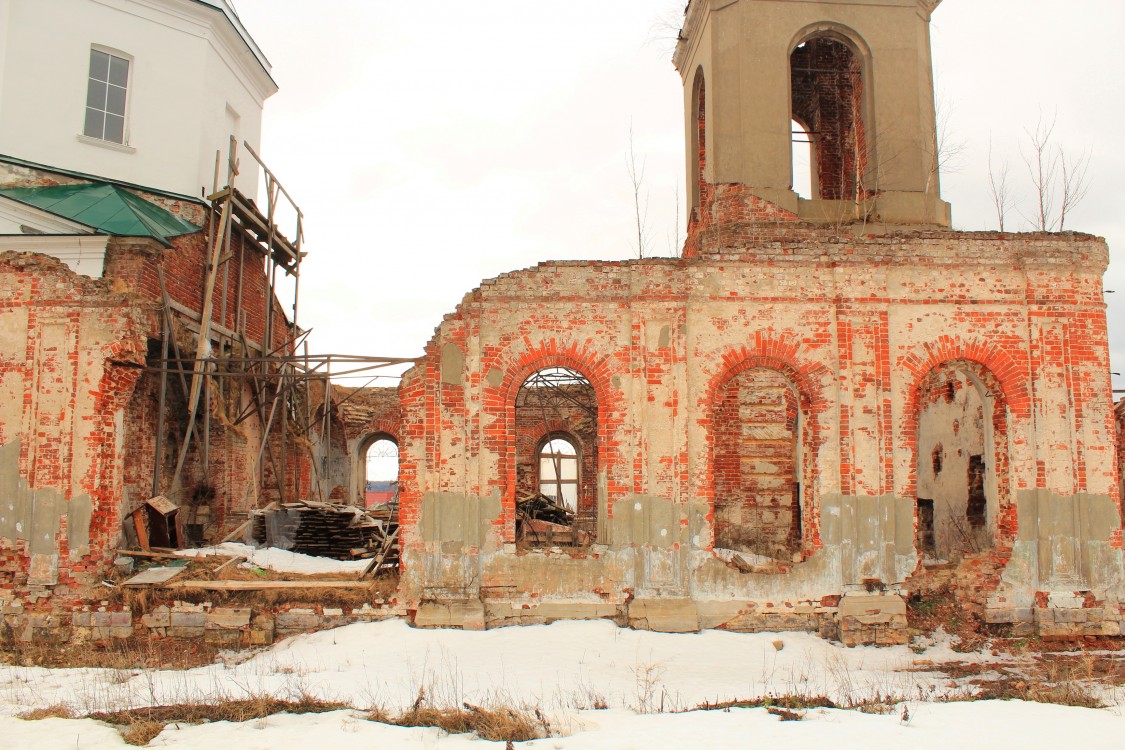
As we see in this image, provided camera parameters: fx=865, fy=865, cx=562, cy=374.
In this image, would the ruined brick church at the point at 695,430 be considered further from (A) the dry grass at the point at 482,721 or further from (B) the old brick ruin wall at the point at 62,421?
(A) the dry grass at the point at 482,721

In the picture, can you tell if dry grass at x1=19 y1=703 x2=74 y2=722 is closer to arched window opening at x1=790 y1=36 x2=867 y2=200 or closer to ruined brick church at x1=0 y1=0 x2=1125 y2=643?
ruined brick church at x1=0 y1=0 x2=1125 y2=643

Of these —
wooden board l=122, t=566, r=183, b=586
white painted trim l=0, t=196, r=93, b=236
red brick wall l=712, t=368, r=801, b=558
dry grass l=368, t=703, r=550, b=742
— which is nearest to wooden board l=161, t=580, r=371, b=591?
wooden board l=122, t=566, r=183, b=586

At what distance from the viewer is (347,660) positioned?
905cm

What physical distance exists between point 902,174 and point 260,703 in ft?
39.7

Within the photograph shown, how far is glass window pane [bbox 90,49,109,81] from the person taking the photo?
15.3 m

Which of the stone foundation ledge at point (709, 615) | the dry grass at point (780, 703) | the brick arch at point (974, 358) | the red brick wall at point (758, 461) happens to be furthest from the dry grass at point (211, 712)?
the brick arch at point (974, 358)

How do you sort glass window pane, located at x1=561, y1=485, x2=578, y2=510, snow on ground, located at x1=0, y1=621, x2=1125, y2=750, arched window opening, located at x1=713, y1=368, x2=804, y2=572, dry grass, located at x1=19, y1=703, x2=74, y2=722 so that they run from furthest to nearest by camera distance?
glass window pane, located at x1=561, y1=485, x2=578, y2=510 → arched window opening, located at x1=713, y1=368, x2=804, y2=572 → dry grass, located at x1=19, y1=703, x2=74, y2=722 → snow on ground, located at x1=0, y1=621, x2=1125, y2=750

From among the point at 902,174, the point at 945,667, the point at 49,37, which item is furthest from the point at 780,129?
the point at 49,37

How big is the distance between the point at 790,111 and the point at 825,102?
2422mm

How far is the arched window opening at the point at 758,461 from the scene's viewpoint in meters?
12.8

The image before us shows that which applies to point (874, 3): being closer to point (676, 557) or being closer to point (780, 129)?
point (780, 129)

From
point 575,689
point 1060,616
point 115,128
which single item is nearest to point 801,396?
point 1060,616

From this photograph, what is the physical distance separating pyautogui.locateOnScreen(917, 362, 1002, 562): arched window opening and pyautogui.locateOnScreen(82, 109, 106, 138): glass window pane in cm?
1467

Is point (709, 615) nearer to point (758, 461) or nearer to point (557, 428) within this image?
point (758, 461)
